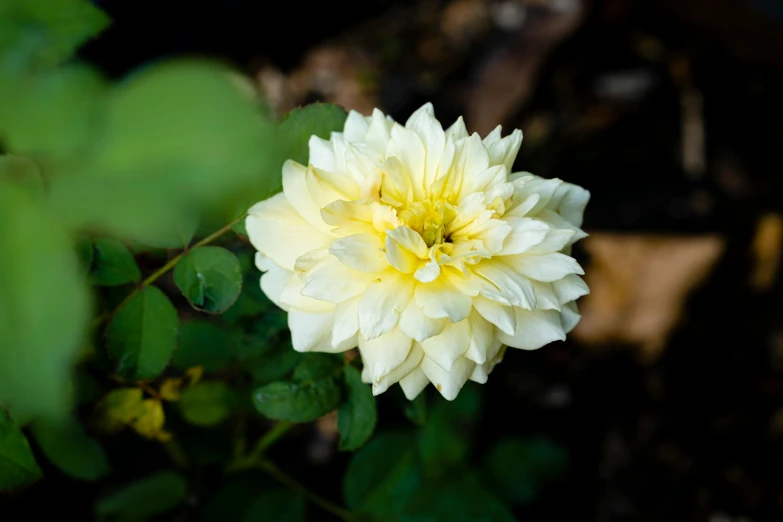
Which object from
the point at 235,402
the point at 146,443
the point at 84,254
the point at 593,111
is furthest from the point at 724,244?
the point at 84,254

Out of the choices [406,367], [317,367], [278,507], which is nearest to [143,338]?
[317,367]

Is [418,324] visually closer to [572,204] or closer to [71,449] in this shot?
[572,204]

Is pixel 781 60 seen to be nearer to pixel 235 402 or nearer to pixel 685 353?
pixel 685 353

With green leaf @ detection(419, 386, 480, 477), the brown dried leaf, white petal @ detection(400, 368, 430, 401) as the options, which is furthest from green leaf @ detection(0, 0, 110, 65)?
the brown dried leaf

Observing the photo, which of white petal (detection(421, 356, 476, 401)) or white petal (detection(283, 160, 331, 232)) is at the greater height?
white petal (detection(283, 160, 331, 232))

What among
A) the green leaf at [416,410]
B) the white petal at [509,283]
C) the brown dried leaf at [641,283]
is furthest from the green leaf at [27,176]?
the brown dried leaf at [641,283]

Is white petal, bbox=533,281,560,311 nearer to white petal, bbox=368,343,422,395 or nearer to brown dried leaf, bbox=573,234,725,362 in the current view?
white petal, bbox=368,343,422,395
